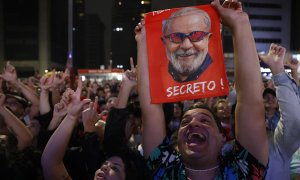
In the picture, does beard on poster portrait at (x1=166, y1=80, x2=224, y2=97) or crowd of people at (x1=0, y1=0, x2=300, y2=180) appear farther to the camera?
beard on poster portrait at (x1=166, y1=80, x2=224, y2=97)

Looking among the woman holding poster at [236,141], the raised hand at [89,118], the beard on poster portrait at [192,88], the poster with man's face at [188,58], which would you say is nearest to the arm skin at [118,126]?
the raised hand at [89,118]

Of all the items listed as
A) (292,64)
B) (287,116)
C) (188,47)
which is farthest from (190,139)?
(292,64)

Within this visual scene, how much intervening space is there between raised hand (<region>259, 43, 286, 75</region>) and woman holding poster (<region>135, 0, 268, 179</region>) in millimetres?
264

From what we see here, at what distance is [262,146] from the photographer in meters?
2.81

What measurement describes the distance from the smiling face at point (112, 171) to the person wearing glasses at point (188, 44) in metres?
0.88

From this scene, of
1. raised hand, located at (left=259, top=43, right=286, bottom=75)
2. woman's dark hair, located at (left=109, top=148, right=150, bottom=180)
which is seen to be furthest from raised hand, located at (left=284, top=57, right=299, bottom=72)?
woman's dark hair, located at (left=109, top=148, right=150, bottom=180)

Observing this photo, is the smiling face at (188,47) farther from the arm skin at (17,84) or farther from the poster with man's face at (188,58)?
the arm skin at (17,84)

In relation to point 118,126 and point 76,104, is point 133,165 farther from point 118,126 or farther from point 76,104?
point 76,104

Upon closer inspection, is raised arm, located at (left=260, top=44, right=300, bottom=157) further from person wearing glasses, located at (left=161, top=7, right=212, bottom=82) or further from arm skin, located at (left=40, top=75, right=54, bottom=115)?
arm skin, located at (left=40, top=75, right=54, bottom=115)

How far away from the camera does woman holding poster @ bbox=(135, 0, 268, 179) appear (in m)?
2.80

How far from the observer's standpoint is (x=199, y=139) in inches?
114

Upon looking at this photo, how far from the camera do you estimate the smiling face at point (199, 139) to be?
2.86 meters

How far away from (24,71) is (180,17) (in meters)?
54.5

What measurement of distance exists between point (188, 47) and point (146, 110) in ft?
1.93
